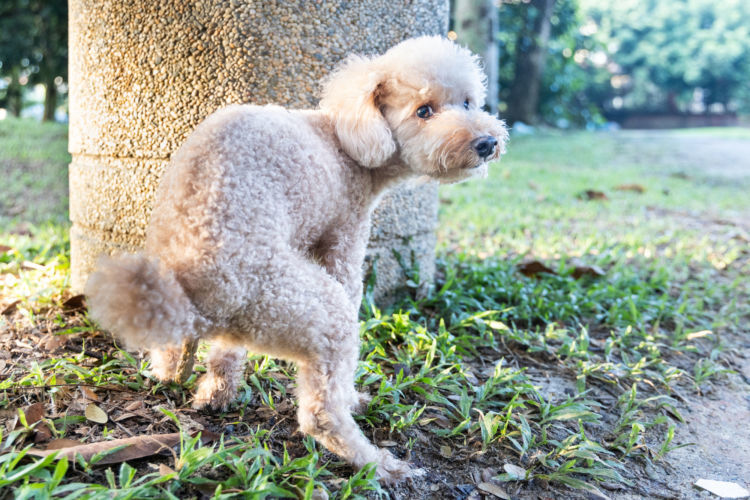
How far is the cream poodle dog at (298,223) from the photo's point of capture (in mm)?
1632

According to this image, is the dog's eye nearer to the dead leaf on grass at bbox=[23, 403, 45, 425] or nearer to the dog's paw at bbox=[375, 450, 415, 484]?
the dog's paw at bbox=[375, 450, 415, 484]

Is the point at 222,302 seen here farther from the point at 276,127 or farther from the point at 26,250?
the point at 26,250

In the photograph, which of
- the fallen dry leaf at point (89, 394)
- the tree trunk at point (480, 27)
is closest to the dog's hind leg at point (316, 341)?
the fallen dry leaf at point (89, 394)

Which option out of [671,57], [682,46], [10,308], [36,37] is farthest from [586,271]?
[682,46]

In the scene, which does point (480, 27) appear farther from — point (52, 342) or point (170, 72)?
point (52, 342)

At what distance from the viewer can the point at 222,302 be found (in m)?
1.66

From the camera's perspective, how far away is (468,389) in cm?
253

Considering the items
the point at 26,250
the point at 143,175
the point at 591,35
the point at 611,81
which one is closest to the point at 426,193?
the point at 143,175

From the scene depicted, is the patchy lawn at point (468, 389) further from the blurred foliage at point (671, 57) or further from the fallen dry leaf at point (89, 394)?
the blurred foliage at point (671, 57)

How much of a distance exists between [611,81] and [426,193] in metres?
27.1

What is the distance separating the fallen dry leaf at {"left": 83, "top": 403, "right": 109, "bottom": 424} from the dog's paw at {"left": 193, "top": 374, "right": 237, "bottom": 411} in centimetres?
31

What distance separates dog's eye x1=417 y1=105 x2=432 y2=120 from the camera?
213 cm

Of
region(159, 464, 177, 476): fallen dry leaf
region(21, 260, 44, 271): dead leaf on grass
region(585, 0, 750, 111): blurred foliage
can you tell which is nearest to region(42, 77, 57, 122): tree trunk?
region(21, 260, 44, 271): dead leaf on grass

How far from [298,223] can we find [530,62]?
1353 cm
